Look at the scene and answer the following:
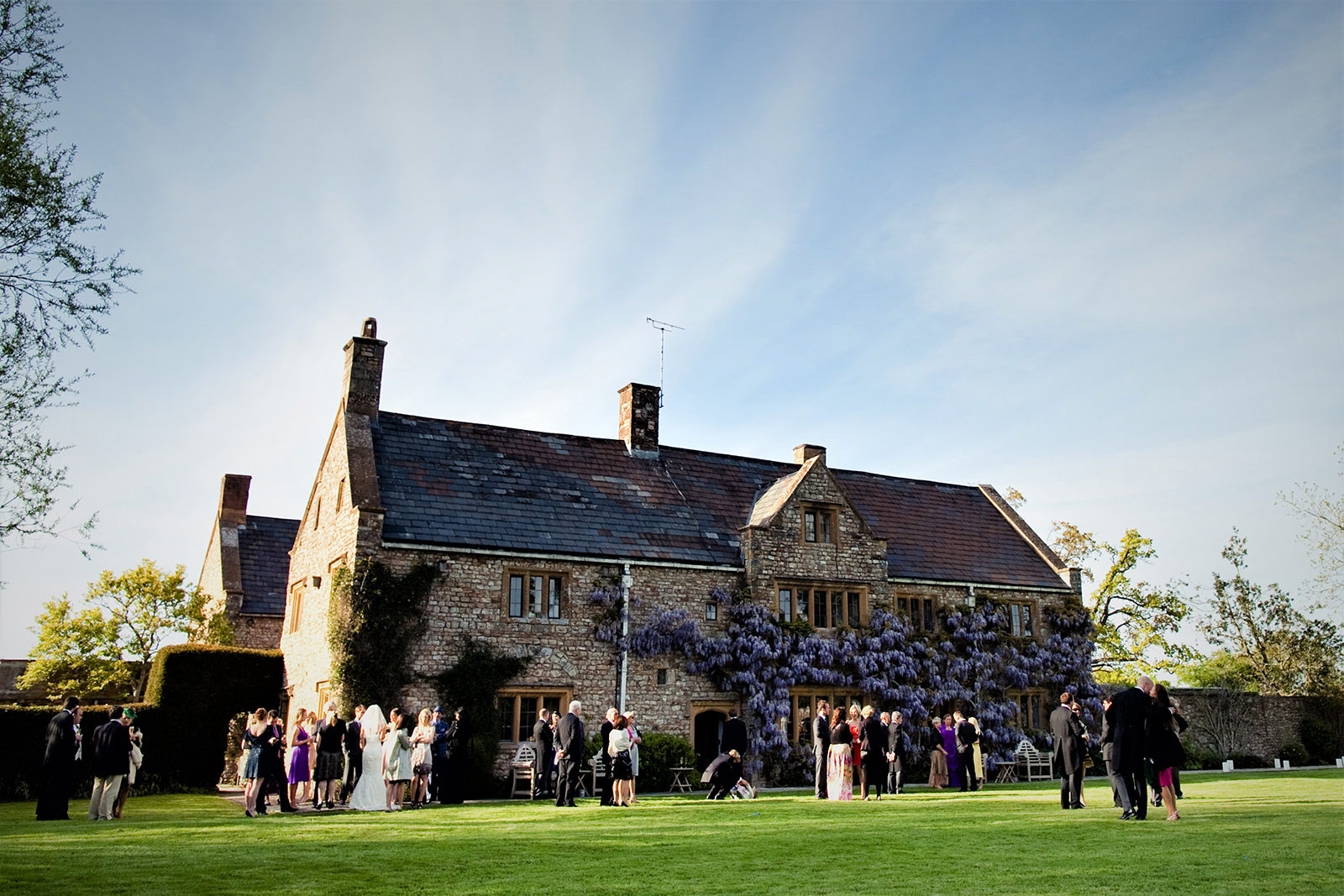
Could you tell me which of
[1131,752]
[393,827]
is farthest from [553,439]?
[1131,752]

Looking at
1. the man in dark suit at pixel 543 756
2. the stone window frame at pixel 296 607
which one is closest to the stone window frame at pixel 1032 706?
the man in dark suit at pixel 543 756

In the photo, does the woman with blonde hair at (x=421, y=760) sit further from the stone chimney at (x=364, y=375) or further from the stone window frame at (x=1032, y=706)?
the stone window frame at (x=1032, y=706)

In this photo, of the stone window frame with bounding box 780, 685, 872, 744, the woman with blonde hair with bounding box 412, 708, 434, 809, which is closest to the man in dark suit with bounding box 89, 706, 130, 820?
the woman with blonde hair with bounding box 412, 708, 434, 809

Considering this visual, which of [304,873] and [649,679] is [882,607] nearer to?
[649,679]

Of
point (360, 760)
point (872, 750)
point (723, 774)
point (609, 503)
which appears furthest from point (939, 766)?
point (360, 760)

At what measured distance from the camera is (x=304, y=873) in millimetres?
9852

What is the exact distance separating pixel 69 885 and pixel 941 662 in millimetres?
24513

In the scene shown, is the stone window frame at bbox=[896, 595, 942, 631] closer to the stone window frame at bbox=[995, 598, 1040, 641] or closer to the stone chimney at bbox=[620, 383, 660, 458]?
the stone window frame at bbox=[995, 598, 1040, 641]

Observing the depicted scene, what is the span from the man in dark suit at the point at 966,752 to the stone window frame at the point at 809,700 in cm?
331

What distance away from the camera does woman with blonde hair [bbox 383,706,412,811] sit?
60.0 feet

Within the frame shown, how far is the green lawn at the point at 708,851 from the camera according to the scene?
29.3 feet

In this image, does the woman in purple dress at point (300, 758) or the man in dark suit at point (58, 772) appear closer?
the man in dark suit at point (58, 772)

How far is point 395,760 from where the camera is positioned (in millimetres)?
18406

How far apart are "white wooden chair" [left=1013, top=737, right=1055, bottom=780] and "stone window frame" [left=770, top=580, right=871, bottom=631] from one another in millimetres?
5851
